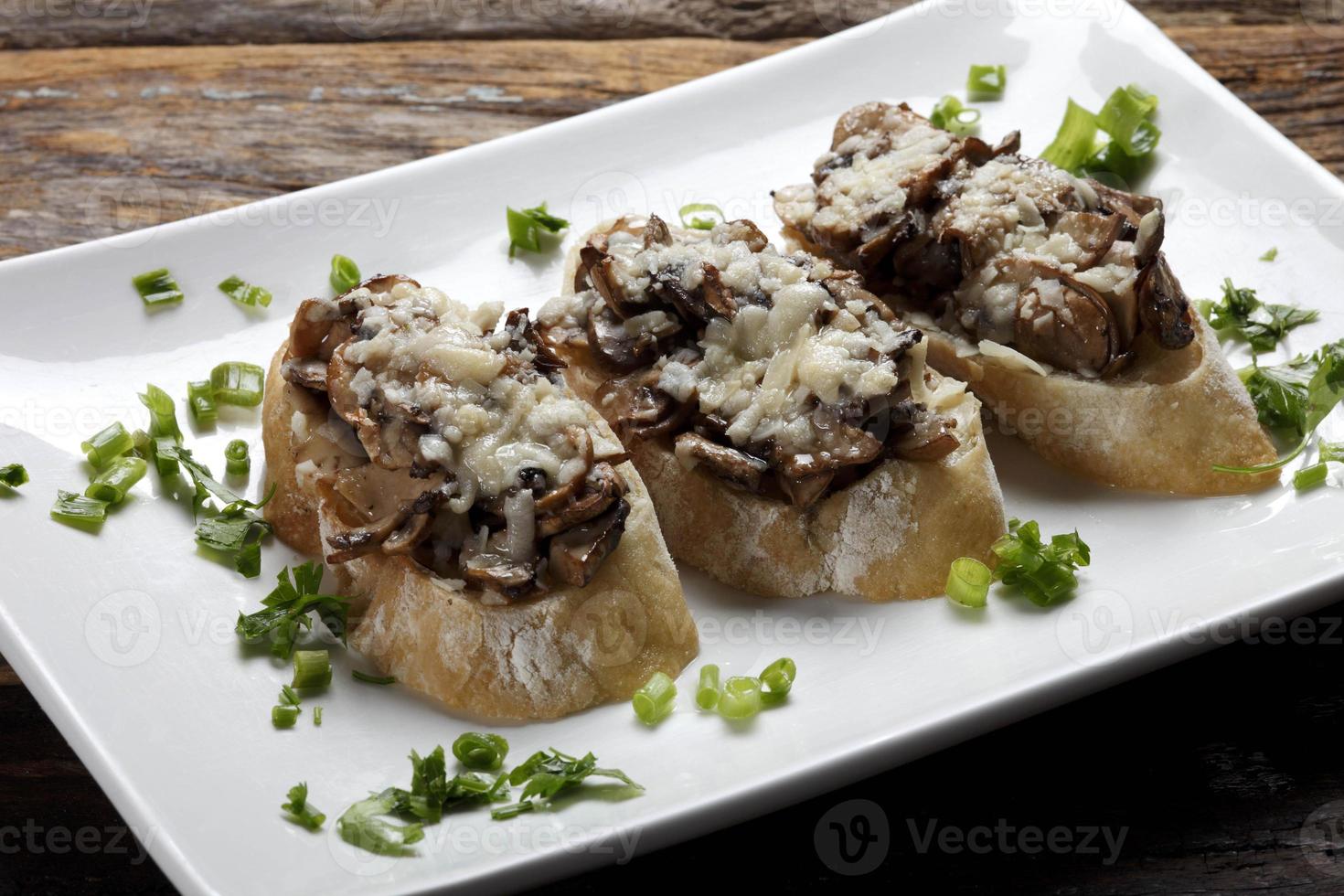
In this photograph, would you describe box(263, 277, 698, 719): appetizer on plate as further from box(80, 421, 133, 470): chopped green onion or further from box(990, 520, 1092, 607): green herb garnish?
box(990, 520, 1092, 607): green herb garnish

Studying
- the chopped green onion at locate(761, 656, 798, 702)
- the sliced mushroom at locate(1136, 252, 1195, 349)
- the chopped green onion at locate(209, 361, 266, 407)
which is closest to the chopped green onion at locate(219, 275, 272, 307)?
the chopped green onion at locate(209, 361, 266, 407)

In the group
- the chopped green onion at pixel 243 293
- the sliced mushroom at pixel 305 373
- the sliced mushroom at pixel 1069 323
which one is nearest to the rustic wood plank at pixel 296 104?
the chopped green onion at pixel 243 293

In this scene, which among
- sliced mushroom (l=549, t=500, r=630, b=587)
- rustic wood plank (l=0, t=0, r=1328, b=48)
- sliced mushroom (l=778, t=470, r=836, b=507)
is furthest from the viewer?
rustic wood plank (l=0, t=0, r=1328, b=48)

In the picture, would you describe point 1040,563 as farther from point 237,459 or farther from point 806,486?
point 237,459

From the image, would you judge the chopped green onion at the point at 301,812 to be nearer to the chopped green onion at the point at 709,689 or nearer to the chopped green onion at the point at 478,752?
the chopped green onion at the point at 478,752

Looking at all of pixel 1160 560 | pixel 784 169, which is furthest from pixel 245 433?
pixel 1160 560

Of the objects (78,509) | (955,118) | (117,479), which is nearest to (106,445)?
(117,479)

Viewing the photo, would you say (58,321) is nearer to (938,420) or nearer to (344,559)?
(344,559)

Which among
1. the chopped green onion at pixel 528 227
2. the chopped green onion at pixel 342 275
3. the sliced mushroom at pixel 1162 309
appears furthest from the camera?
the chopped green onion at pixel 528 227
